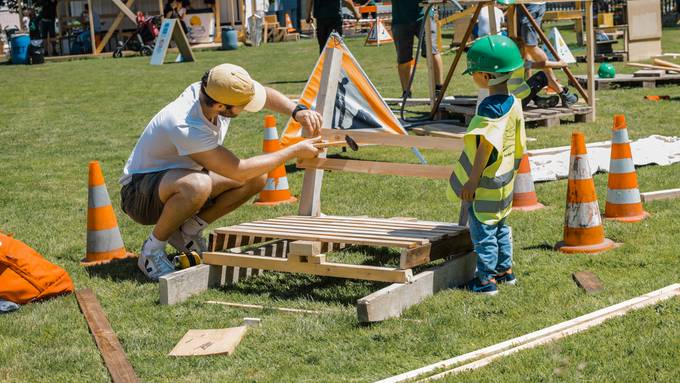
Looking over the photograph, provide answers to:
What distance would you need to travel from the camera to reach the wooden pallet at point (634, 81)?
13828 mm

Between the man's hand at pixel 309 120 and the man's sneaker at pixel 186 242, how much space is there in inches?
39.2

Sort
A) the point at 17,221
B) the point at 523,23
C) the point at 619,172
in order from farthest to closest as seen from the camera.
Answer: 1. the point at 523,23
2. the point at 17,221
3. the point at 619,172

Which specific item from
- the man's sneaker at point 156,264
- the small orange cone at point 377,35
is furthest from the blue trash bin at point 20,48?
the man's sneaker at point 156,264

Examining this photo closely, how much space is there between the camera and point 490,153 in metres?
5.08

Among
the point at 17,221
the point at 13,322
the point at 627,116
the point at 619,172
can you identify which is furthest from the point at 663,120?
the point at 13,322

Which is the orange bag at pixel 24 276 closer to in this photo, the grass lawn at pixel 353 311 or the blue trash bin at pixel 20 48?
the grass lawn at pixel 353 311

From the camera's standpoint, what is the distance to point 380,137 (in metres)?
6.25

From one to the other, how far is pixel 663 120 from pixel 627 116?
0.53 metres

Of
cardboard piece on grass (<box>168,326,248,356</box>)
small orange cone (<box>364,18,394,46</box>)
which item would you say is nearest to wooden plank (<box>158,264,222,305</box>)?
cardboard piece on grass (<box>168,326,248,356</box>)

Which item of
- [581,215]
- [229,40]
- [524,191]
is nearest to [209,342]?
[581,215]

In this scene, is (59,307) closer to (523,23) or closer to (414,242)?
(414,242)

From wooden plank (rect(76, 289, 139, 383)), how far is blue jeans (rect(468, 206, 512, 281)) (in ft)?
6.32

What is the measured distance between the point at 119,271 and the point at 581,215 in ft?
9.60

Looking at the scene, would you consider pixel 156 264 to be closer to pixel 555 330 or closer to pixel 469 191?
pixel 469 191
